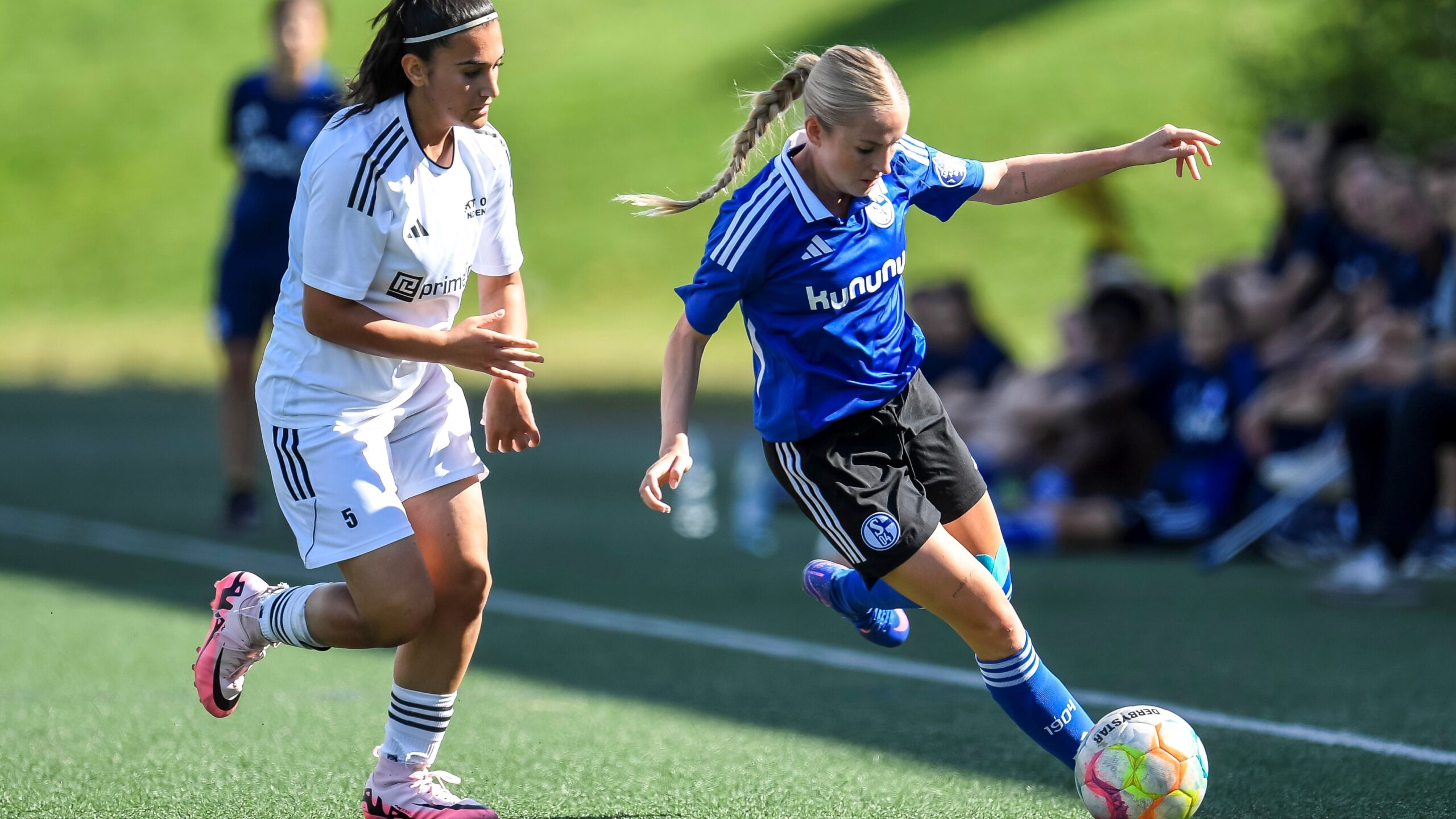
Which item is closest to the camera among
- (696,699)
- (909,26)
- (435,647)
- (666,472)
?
(666,472)

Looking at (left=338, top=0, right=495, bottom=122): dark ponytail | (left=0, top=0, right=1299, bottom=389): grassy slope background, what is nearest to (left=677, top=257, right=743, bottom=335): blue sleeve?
(left=338, top=0, right=495, bottom=122): dark ponytail

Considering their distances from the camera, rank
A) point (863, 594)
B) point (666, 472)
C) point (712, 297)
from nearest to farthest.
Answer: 1. point (666, 472)
2. point (712, 297)
3. point (863, 594)

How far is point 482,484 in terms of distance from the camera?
11.4 m

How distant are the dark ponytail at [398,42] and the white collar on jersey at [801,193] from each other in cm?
73

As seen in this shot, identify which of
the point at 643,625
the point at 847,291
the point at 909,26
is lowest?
the point at 909,26

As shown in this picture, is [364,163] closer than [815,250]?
Yes

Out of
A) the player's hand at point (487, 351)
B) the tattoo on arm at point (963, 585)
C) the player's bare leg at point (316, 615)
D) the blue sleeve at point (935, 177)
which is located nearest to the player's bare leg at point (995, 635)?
the tattoo on arm at point (963, 585)

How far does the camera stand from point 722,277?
12.3 feet

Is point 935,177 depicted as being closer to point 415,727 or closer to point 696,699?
point 415,727

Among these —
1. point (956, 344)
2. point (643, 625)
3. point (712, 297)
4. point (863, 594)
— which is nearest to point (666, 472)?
point (712, 297)

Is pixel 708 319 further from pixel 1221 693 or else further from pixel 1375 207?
pixel 1375 207

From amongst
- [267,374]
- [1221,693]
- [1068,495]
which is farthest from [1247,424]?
[267,374]

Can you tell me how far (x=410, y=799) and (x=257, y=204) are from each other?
5.61m

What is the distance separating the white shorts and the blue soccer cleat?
988 millimetres
